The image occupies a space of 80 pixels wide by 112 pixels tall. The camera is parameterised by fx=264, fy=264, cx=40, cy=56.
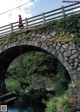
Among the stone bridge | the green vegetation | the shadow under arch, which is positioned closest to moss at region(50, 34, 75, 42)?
the stone bridge

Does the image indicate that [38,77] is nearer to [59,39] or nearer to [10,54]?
[10,54]

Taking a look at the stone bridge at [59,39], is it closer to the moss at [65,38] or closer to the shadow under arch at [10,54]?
the moss at [65,38]

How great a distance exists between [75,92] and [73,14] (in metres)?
5.79

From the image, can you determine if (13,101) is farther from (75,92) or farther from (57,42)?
(75,92)

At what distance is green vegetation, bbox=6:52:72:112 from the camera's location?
2474cm

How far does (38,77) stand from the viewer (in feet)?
104

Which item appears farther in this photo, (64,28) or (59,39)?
(59,39)

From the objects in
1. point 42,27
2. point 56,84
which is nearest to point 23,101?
point 56,84

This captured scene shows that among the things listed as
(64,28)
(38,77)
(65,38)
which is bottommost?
(38,77)

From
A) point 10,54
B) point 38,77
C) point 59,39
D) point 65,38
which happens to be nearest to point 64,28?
point 65,38

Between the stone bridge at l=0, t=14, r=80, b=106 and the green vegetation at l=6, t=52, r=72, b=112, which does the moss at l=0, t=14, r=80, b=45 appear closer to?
the stone bridge at l=0, t=14, r=80, b=106

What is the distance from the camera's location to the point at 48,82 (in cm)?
2898

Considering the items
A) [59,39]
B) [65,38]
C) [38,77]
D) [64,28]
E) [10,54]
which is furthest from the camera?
[38,77]

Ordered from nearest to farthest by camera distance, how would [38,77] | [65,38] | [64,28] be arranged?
[65,38]
[64,28]
[38,77]
